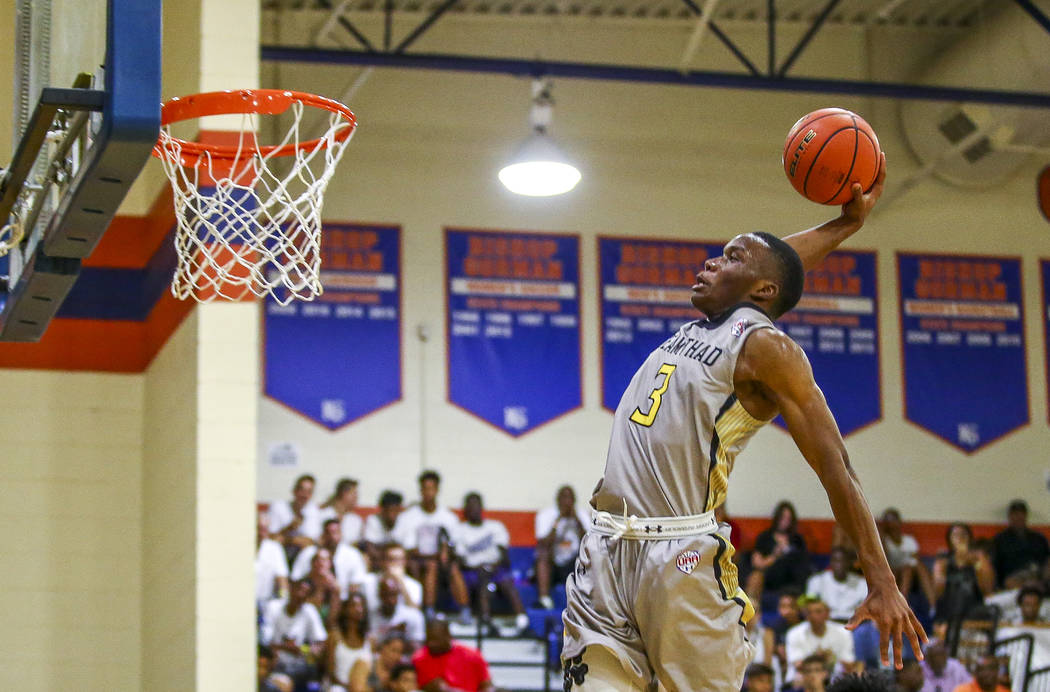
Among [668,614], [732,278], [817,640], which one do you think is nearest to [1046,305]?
[817,640]

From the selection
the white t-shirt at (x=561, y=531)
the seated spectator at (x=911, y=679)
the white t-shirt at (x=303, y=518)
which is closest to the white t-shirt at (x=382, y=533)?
the white t-shirt at (x=303, y=518)

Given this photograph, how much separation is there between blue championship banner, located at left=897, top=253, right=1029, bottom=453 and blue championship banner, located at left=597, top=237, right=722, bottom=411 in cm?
239

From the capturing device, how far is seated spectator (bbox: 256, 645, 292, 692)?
30.6 feet

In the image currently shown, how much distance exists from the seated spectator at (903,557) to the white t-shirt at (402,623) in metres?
4.37

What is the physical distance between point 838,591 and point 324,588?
15.0 feet

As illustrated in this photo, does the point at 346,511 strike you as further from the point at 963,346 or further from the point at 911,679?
the point at 963,346

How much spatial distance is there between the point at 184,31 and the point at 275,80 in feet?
19.0

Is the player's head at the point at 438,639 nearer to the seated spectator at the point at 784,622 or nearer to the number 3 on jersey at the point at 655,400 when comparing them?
the seated spectator at the point at 784,622

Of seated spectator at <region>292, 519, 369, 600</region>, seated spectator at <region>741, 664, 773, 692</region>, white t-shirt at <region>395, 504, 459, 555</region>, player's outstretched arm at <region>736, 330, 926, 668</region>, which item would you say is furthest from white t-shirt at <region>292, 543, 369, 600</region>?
player's outstretched arm at <region>736, 330, 926, 668</region>

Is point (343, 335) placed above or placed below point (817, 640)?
above

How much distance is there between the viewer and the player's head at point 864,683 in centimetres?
580

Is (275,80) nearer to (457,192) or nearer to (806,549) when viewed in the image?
(457,192)

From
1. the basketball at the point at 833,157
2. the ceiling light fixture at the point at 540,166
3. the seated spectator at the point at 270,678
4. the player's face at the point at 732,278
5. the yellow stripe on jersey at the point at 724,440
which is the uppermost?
the ceiling light fixture at the point at 540,166

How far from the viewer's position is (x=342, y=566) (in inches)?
433
